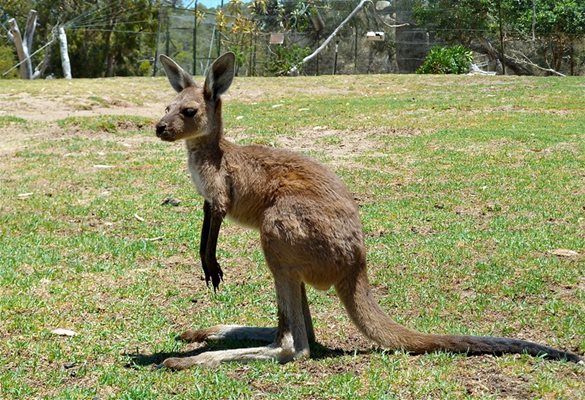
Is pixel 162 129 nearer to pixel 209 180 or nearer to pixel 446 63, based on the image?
pixel 209 180

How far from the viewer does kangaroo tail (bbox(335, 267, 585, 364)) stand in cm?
398

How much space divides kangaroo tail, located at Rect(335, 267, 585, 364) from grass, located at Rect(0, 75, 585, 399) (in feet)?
0.19

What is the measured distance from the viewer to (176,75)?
15.6 ft

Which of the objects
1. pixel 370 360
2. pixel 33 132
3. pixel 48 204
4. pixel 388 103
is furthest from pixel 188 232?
pixel 388 103

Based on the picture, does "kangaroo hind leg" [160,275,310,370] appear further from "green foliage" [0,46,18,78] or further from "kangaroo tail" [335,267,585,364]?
"green foliage" [0,46,18,78]

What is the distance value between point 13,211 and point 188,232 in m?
2.06

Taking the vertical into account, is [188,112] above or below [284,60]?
below

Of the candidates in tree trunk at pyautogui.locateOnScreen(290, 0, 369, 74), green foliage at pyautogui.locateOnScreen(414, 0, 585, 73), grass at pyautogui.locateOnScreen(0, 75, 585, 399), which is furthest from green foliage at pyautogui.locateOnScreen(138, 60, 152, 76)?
grass at pyautogui.locateOnScreen(0, 75, 585, 399)

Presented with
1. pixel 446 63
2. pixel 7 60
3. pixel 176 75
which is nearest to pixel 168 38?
pixel 446 63

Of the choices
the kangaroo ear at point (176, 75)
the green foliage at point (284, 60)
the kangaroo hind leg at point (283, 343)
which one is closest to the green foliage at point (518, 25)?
the green foliage at point (284, 60)

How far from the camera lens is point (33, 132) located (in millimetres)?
12727

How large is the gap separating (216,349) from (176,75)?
166 centimetres

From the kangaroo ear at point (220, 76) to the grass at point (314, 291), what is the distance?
4.87ft

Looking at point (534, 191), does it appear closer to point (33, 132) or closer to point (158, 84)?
point (33, 132)
